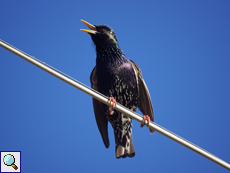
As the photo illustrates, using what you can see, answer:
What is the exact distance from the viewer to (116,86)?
18.4 feet

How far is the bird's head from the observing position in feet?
19.5

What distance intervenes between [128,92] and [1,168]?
324 centimetres

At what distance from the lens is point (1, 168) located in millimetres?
6699

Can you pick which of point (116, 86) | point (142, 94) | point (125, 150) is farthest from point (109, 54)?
point (125, 150)

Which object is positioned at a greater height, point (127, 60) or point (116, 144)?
point (127, 60)

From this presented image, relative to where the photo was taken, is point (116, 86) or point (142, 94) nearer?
point (116, 86)

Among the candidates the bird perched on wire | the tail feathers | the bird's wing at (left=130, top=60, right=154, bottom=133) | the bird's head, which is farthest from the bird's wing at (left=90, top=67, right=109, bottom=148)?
the bird's wing at (left=130, top=60, right=154, bottom=133)

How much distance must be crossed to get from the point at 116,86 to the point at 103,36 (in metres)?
1.05

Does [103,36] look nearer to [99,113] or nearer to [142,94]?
[142,94]

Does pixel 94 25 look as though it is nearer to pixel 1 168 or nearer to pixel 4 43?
pixel 4 43

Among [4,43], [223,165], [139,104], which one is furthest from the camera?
[139,104]

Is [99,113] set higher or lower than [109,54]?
lower

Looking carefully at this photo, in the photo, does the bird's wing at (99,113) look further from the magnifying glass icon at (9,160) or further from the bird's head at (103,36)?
the magnifying glass icon at (9,160)

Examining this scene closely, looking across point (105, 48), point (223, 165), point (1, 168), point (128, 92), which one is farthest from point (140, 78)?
point (1, 168)
